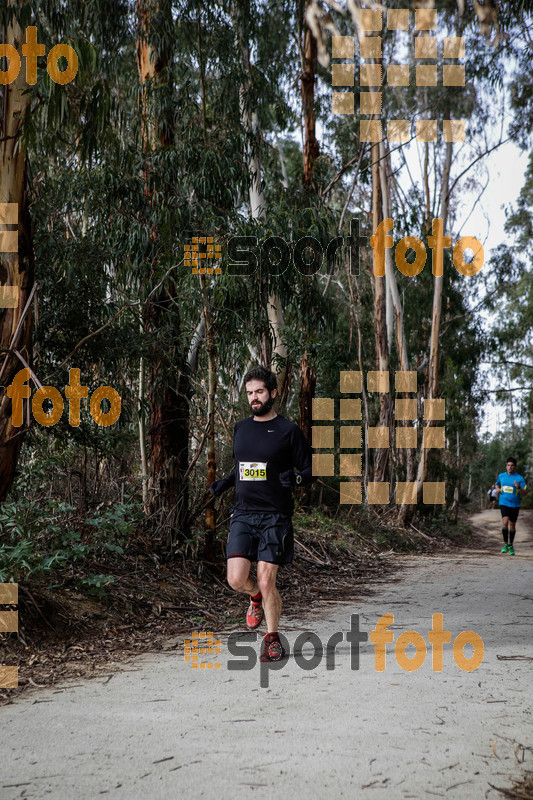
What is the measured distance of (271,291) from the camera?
9.23 meters

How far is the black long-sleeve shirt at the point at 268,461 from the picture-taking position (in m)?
5.50

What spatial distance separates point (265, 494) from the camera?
555 centimetres

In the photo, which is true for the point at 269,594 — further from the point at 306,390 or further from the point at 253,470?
the point at 306,390

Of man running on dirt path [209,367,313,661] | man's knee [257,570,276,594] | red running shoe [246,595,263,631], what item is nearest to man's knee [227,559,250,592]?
man running on dirt path [209,367,313,661]

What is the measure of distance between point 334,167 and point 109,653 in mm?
14727

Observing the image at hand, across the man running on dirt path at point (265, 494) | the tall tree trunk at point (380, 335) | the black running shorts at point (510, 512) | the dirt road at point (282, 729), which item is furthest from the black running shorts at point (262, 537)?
the tall tree trunk at point (380, 335)

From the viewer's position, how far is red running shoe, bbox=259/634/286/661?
531cm

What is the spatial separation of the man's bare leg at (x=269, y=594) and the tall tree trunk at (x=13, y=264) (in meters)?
2.16

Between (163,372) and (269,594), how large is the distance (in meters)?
4.07

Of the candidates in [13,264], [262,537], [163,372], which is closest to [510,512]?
[163,372]

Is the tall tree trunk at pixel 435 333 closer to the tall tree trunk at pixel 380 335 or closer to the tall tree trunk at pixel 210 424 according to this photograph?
the tall tree trunk at pixel 380 335

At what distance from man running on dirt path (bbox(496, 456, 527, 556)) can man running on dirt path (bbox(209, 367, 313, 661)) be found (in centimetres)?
1066

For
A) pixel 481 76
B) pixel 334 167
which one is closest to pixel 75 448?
pixel 334 167

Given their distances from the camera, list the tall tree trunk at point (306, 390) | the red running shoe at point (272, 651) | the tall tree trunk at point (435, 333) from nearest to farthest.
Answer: the red running shoe at point (272, 651), the tall tree trunk at point (306, 390), the tall tree trunk at point (435, 333)
